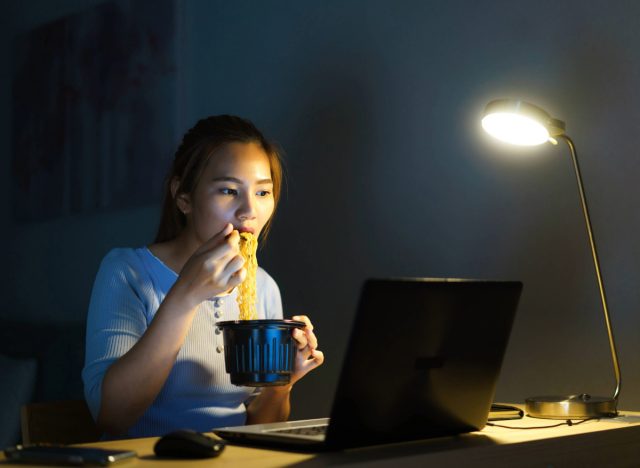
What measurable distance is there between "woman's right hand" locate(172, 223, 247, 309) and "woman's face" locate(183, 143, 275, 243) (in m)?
0.35

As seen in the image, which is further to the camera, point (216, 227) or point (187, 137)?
point (187, 137)

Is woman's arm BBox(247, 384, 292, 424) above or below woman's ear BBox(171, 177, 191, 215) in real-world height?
below

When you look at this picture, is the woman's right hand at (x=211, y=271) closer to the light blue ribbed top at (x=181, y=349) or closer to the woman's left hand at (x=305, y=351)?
the woman's left hand at (x=305, y=351)

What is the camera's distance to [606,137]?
1.91m

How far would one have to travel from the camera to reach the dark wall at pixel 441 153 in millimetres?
1907

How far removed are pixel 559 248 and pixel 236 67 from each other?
1349 millimetres

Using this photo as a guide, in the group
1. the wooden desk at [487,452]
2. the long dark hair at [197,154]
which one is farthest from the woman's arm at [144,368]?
the long dark hair at [197,154]

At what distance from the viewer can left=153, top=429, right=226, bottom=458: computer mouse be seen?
981 millimetres

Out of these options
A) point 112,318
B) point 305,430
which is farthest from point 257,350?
point 112,318

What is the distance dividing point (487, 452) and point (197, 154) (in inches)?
40.4

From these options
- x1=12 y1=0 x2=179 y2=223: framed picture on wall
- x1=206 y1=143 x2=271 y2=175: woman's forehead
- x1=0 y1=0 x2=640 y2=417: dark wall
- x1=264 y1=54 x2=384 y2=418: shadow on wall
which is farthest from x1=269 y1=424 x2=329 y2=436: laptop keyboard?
x1=12 y1=0 x2=179 y2=223: framed picture on wall

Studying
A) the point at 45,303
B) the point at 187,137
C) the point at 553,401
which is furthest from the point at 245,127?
the point at 45,303

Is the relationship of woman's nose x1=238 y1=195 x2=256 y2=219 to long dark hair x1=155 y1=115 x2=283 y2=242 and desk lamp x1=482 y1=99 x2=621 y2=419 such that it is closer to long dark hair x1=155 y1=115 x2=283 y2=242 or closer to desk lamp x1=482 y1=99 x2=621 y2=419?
long dark hair x1=155 y1=115 x2=283 y2=242

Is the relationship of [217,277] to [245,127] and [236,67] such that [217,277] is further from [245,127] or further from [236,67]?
[236,67]
